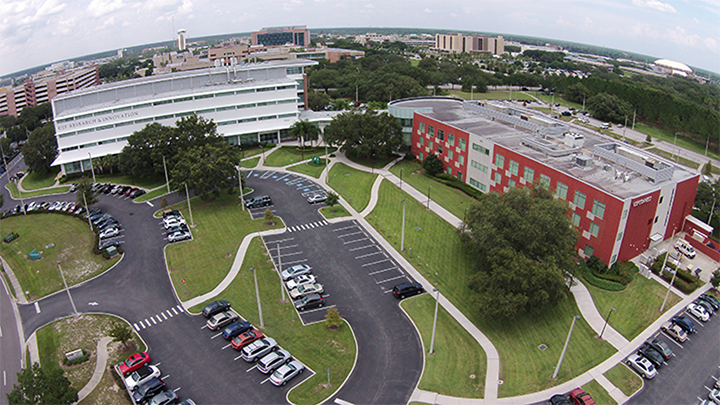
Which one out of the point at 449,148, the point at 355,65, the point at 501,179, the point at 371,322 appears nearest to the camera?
the point at 371,322

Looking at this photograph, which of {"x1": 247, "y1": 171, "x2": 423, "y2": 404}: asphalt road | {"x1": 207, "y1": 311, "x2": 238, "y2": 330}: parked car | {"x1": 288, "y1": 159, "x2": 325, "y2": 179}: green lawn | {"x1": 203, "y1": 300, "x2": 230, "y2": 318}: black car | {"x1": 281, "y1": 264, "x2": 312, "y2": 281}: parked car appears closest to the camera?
{"x1": 247, "y1": 171, "x2": 423, "y2": 404}: asphalt road

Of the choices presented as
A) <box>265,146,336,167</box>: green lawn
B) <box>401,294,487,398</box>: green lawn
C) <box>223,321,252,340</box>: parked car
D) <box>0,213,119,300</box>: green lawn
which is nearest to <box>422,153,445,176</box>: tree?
<box>265,146,336,167</box>: green lawn

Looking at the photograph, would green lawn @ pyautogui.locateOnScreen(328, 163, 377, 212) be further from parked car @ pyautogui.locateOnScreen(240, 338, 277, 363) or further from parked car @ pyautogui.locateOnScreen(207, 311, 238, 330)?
parked car @ pyautogui.locateOnScreen(240, 338, 277, 363)

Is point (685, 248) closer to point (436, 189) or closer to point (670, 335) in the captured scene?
point (670, 335)

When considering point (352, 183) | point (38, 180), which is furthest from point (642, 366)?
point (38, 180)

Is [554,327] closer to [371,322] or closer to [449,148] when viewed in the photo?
[371,322]

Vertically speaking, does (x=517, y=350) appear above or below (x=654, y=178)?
below

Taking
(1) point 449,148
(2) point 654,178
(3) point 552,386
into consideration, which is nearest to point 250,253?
(3) point 552,386
